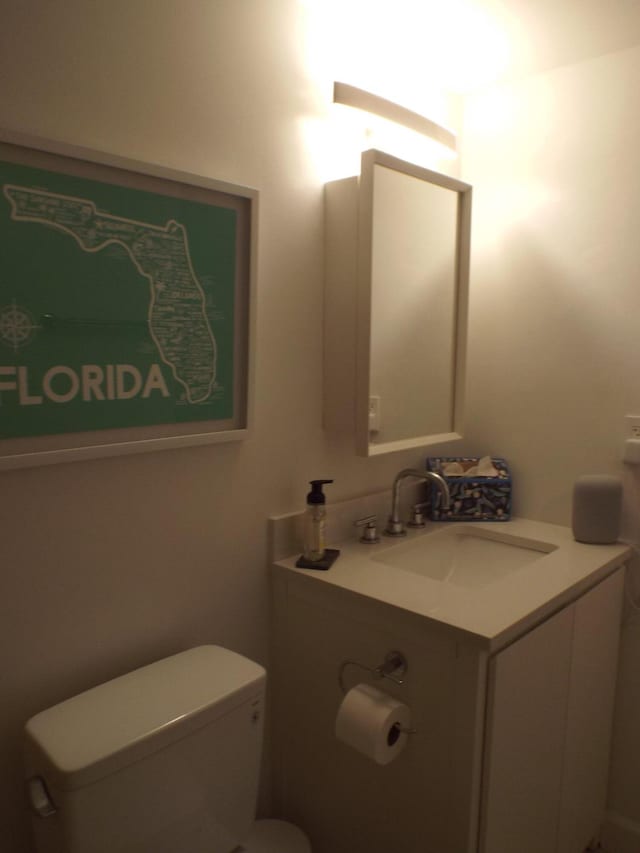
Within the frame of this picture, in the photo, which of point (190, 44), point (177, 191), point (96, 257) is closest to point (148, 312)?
point (96, 257)

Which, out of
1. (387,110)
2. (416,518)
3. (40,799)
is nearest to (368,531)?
(416,518)

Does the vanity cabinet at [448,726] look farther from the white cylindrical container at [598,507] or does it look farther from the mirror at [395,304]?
the mirror at [395,304]

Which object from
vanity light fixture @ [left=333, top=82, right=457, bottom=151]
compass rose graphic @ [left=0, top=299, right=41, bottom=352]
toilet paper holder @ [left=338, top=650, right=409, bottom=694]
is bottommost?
toilet paper holder @ [left=338, top=650, right=409, bottom=694]

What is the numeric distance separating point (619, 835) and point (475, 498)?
39.7 inches

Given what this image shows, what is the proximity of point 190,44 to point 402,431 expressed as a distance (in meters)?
1.03

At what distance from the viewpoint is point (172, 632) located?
4.56ft

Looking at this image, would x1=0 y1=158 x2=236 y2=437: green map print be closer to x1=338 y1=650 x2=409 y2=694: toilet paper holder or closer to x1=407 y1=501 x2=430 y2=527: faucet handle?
x1=338 y1=650 x2=409 y2=694: toilet paper holder

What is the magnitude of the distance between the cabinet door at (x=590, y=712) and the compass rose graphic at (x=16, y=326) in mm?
1302

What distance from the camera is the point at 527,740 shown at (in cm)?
140

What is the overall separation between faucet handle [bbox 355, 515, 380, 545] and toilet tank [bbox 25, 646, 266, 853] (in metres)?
0.52

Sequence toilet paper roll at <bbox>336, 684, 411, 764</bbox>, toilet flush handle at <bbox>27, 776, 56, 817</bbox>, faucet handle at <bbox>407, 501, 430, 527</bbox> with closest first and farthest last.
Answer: toilet flush handle at <bbox>27, 776, 56, 817</bbox>
toilet paper roll at <bbox>336, 684, 411, 764</bbox>
faucet handle at <bbox>407, 501, 430, 527</bbox>

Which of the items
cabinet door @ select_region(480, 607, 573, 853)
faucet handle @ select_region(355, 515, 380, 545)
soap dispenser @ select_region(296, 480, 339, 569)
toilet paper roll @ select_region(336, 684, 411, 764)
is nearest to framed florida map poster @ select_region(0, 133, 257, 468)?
soap dispenser @ select_region(296, 480, 339, 569)

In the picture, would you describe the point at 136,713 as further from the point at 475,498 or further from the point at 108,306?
the point at 475,498

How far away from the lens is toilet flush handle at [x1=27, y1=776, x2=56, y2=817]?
1022mm
